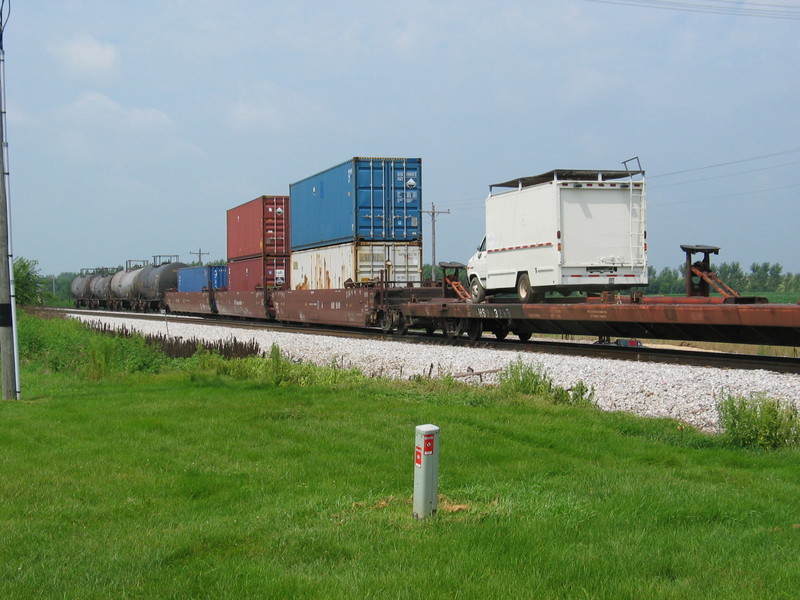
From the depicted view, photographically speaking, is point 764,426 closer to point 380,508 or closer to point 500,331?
point 380,508

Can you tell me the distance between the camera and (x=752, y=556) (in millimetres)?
4094

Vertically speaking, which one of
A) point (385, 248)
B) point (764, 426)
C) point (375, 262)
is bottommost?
point (764, 426)

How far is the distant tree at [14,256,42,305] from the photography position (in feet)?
136

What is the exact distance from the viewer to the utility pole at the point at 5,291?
1013 centimetres

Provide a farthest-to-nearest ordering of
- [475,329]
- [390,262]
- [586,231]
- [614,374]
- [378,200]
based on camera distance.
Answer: [378,200]
[390,262]
[475,329]
[586,231]
[614,374]

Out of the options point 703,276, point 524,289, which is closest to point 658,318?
point 703,276

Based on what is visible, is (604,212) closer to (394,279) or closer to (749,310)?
(749,310)

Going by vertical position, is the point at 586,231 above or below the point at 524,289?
above

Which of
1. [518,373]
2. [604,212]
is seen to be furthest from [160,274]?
[518,373]

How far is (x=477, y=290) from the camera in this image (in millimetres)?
17828

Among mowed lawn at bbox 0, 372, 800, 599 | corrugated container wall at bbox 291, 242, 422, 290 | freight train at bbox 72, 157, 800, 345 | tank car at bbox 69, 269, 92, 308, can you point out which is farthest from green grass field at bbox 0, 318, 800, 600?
tank car at bbox 69, 269, 92, 308

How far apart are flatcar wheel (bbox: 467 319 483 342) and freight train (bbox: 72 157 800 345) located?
3cm

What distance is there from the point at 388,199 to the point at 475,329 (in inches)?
258

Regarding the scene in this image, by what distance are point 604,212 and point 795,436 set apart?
819cm
